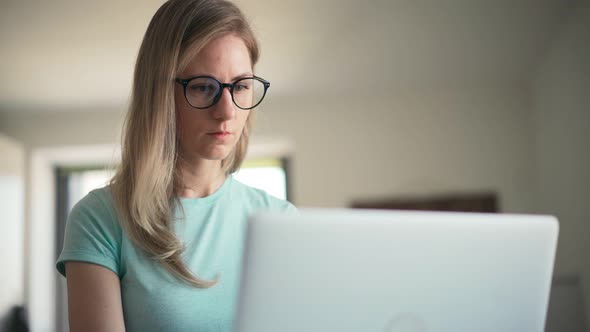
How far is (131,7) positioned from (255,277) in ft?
9.97

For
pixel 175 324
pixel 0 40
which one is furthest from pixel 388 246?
pixel 0 40

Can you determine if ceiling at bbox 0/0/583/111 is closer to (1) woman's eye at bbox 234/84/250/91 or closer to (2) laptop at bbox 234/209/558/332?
(1) woman's eye at bbox 234/84/250/91

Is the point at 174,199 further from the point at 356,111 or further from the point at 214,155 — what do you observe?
the point at 356,111

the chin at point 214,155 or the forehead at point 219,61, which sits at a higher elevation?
the forehead at point 219,61

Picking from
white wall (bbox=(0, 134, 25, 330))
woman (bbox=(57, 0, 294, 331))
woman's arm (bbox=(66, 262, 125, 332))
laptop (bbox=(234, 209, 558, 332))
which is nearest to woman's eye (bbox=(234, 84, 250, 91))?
woman (bbox=(57, 0, 294, 331))

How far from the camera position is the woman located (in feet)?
3.46

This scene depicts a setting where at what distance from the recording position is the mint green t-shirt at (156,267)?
1050 millimetres

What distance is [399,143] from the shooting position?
5215mm

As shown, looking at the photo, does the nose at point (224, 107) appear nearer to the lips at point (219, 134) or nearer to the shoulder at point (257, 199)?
the lips at point (219, 134)

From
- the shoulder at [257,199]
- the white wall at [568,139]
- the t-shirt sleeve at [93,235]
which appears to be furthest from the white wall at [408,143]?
the t-shirt sleeve at [93,235]

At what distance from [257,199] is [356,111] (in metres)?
4.09

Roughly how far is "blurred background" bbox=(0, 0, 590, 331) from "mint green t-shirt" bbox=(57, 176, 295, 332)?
251cm

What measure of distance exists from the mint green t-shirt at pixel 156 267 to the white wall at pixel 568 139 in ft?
9.56

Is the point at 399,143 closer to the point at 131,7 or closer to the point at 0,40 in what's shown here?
the point at 131,7
